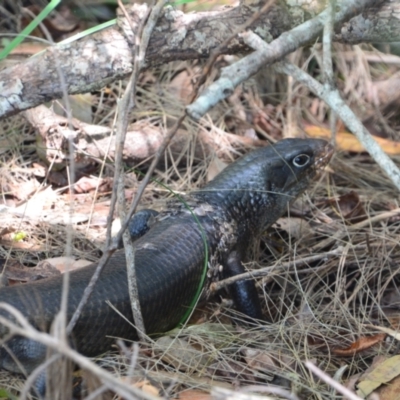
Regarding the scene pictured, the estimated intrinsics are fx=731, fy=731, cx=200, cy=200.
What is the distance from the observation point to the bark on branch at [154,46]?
3.53 m

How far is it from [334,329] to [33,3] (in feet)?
11.7

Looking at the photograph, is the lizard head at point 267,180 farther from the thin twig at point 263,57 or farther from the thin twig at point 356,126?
the thin twig at point 356,126

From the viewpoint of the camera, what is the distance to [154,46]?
361cm

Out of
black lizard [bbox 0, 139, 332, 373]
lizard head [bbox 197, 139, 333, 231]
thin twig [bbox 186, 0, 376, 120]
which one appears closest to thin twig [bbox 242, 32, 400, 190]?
thin twig [bbox 186, 0, 376, 120]

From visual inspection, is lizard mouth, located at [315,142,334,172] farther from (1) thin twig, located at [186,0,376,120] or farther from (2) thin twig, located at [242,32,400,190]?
(2) thin twig, located at [242,32,400,190]

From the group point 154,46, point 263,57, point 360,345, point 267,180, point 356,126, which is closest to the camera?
point 263,57

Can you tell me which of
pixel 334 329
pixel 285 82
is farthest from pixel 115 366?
pixel 285 82

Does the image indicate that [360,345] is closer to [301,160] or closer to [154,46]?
[301,160]

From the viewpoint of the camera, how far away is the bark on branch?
3.53 metres

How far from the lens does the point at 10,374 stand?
2967mm

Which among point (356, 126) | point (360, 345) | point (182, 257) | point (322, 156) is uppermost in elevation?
point (356, 126)

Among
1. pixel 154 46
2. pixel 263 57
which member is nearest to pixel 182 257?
pixel 154 46

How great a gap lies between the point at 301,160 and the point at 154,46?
1.23 m

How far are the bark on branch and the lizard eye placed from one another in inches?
31.2
